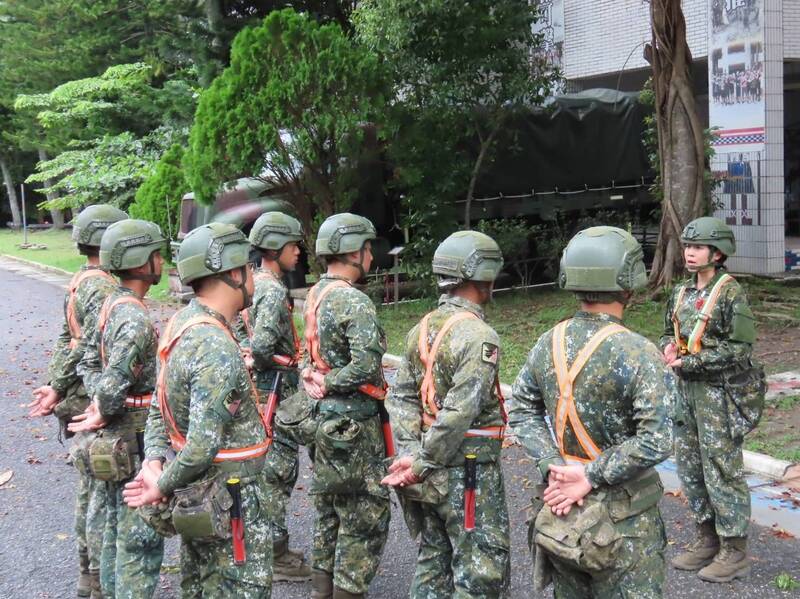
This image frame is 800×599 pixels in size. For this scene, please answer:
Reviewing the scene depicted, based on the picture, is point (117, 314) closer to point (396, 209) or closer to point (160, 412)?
point (160, 412)

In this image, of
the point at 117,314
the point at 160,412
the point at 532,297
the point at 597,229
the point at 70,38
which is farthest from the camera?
the point at 70,38

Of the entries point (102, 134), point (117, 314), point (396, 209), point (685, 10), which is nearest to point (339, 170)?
point (396, 209)

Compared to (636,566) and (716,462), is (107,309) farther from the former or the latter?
(716,462)

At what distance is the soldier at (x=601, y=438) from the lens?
3.22 metres

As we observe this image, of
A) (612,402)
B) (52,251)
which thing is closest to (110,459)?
(612,402)

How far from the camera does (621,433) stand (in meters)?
3.37

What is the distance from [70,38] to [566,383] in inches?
1163

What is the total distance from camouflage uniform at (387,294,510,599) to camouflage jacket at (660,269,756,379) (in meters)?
1.54

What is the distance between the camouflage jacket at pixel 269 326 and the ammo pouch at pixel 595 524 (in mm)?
2569

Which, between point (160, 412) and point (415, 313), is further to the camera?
point (415, 313)

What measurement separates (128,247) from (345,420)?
4.85 feet

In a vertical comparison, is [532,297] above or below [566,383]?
below

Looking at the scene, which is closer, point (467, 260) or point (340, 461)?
point (467, 260)

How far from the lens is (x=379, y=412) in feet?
16.4
